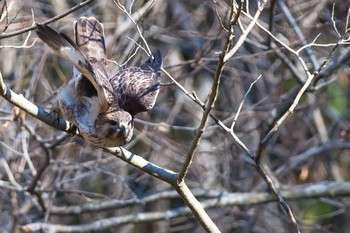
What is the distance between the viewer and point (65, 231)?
6.67m

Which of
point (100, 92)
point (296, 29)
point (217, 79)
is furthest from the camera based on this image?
point (296, 29)

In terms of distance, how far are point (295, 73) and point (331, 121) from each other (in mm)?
3080

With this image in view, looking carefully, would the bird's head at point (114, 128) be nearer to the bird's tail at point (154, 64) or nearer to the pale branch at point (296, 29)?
the bird's tail at point (154, 64)

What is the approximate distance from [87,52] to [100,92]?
54 centimetres

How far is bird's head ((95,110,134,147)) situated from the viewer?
4.75 meters

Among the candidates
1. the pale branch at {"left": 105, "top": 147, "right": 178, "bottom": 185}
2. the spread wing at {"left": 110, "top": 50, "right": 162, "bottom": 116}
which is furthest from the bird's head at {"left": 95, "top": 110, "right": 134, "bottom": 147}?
the spread wing at {"left": 110, "top": 50, "right": 162, "bottom": 116}

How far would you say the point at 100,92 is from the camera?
4688mm

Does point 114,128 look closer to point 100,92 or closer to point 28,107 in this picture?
point 100,92

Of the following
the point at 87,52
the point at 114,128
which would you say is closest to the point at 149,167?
the point at 114,128

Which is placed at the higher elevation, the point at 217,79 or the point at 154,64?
the point at 154,64

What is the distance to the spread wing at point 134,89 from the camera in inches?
206

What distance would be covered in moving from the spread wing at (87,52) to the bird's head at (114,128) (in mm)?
76

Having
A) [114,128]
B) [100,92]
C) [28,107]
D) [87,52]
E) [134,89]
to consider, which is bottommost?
[28,107]

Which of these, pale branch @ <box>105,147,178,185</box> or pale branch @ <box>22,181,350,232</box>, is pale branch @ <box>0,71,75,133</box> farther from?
pale branch @ <box>22,181,350,232</box>
